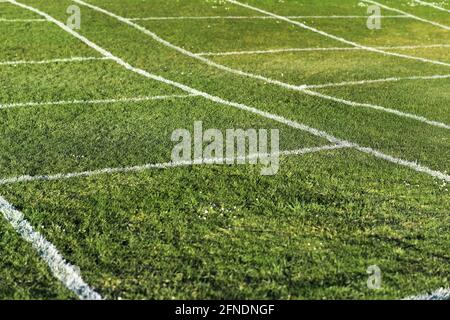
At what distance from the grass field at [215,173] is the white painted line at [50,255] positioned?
2cm

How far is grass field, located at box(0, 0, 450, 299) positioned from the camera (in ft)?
16.9

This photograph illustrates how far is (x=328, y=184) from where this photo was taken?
22.8 ft

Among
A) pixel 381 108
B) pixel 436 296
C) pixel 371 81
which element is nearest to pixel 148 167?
pixel 436 296

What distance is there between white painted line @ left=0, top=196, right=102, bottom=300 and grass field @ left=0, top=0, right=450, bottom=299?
0.02 m

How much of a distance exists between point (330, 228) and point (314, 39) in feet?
35.0

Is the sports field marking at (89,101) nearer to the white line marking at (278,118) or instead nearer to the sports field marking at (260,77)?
the white line marking at (278,118)

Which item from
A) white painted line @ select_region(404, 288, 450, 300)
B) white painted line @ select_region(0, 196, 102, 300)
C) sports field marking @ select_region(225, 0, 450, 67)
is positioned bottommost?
sports field marking @ select_region(225, 0, 450, 67)

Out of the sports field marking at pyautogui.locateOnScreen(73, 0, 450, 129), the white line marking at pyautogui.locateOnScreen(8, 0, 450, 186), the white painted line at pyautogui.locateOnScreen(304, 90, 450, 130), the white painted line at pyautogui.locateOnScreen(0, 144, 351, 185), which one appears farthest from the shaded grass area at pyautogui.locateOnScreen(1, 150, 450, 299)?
the sports field marking at pyautogui.locateOnScreen(73, 0, 450, 129)

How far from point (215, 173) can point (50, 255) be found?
2357 millimetres

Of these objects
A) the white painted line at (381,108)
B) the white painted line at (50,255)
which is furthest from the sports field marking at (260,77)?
the white painted line at (50,255)

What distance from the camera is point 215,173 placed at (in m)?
7.18

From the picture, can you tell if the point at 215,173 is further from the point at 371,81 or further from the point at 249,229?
the point at 371,81

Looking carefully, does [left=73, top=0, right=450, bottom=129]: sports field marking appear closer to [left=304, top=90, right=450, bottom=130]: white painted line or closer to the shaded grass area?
[left=304, top=90, right=450, bottom=130]: white painted line
